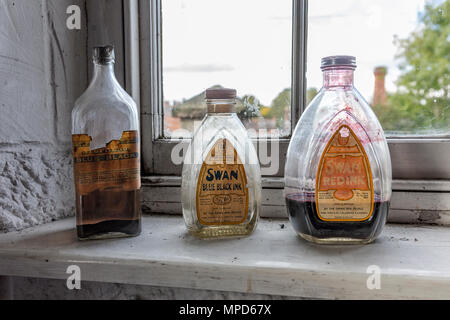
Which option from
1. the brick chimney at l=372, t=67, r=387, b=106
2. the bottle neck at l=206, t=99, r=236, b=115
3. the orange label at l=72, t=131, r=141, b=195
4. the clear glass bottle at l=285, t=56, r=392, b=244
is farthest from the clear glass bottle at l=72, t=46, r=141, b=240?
the brick chimney at l=372, t=67, r=387, b=106

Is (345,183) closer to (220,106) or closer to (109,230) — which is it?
(220,106)

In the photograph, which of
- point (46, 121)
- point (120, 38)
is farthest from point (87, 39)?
point (46, 121)

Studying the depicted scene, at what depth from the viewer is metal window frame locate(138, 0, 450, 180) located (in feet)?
1.99

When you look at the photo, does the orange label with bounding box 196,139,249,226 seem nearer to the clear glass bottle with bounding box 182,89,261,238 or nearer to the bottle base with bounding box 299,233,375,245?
the clear glass bottle with bounding box 182,89,261,238

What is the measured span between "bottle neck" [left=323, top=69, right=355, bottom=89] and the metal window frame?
0.11m

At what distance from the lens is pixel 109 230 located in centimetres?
54

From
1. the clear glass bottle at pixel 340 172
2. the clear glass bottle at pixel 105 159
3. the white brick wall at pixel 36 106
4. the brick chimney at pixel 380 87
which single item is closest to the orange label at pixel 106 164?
the clear glass bottle at pixel 105 159

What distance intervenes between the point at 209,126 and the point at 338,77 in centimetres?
19

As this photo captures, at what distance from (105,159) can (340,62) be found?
1.10 ft

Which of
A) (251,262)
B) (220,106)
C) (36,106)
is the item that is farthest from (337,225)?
(36,106)

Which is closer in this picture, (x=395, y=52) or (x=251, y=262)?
(x=251, y=262)

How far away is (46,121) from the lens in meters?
0.60

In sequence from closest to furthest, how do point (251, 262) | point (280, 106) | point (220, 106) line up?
point (251, 262), point (220, 106), point (280, 106)
